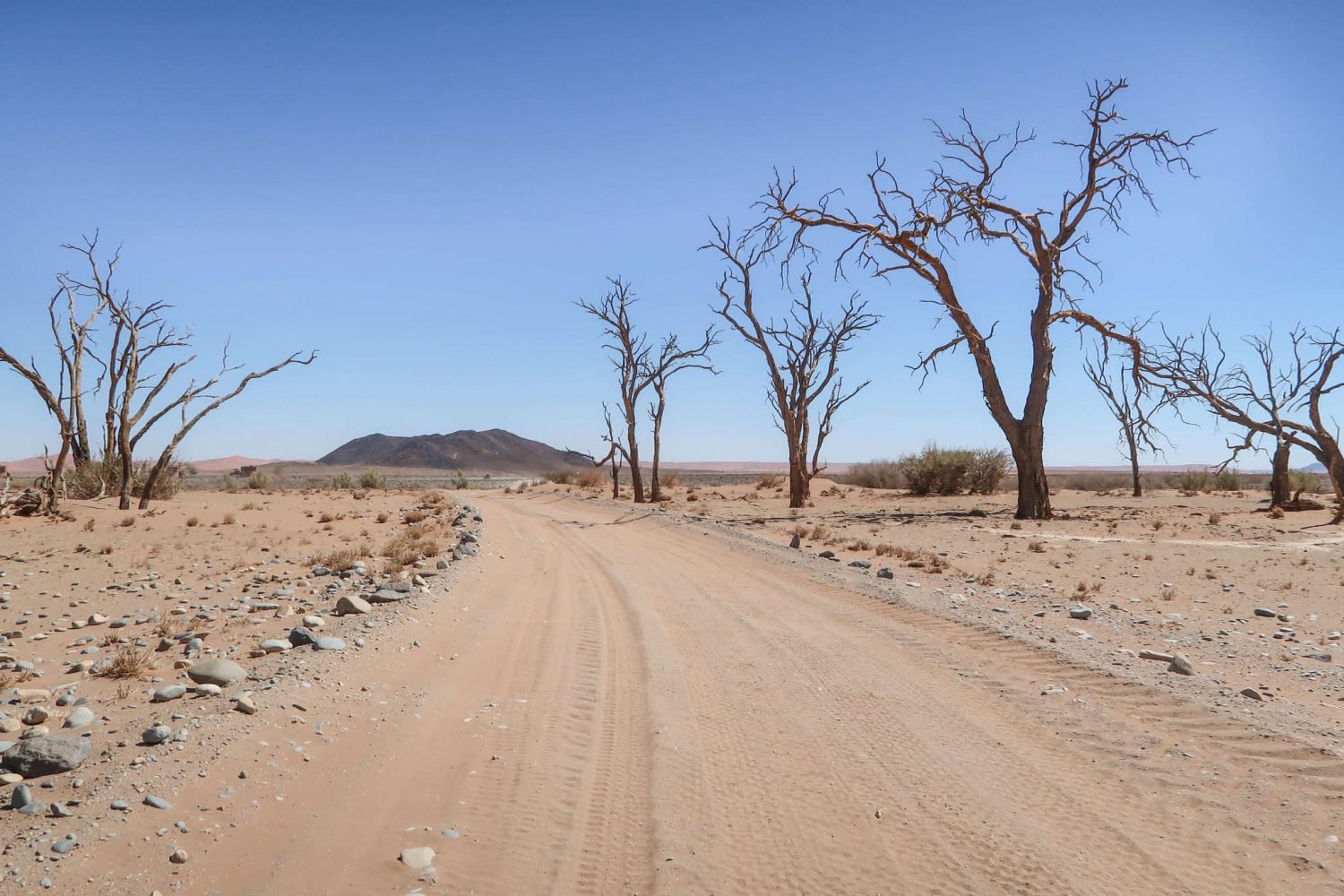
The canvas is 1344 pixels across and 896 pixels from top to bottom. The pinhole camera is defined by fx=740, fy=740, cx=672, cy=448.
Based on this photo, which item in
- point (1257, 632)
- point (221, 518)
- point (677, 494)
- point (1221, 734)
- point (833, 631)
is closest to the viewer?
point (1221, 734)

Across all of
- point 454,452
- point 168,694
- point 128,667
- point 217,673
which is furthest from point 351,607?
point 454,452

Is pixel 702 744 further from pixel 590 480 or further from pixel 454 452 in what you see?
pixel 454 452

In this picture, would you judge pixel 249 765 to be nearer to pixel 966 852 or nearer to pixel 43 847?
pixel 43 847

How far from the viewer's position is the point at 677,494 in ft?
111

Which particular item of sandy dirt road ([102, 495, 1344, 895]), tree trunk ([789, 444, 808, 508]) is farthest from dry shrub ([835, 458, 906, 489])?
sandy dirt road ([102, 495, 1344, 895])

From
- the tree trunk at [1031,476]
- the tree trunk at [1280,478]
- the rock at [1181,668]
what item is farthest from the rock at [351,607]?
the tree trunk at [1280,478]

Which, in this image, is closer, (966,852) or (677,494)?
(966,852)

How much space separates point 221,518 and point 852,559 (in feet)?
43.5

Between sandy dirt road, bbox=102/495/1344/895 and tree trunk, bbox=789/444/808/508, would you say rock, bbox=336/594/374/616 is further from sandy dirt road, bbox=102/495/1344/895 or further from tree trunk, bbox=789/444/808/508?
tree trunk, bbox=789/444/808/508

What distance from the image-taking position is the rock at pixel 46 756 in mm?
3553

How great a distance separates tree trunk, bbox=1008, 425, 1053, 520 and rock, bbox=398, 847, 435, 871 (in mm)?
19525

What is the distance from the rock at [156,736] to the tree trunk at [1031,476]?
65.0 ft

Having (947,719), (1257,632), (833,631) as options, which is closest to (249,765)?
(947,719)

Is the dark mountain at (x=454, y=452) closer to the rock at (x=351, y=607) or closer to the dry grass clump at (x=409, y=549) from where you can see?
the dry grass clump at (x=409, y=549)
